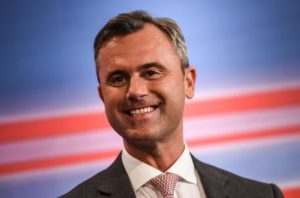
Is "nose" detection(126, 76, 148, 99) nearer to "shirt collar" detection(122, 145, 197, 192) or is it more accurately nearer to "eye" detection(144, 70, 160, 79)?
"eye" detection(144, 70, 160, 79)

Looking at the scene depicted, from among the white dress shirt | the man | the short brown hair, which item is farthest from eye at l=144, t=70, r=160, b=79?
the white dress shirt

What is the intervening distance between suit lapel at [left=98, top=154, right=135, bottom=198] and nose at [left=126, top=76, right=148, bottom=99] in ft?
0.83

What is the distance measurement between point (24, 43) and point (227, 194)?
3.33ft

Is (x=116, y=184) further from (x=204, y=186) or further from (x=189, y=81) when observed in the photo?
(x=189, y=81)

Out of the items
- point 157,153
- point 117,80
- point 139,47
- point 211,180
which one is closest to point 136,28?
point 139,47

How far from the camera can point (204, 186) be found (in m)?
1.69

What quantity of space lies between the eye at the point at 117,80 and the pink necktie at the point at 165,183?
1.02ft

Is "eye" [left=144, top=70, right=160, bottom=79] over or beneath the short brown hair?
beneath

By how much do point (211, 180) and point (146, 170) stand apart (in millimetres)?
229

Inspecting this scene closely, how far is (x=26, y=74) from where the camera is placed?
2.09 m

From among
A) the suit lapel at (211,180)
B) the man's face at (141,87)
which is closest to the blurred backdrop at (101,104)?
the suit lapel at (211,180)

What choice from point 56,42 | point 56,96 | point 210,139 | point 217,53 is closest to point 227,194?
point 210,139

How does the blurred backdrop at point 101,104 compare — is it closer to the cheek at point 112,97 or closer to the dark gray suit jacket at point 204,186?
the dark gray suit jacket at point 204,186

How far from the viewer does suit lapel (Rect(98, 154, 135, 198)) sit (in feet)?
5.20
